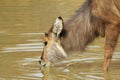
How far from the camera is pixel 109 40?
1083 cm

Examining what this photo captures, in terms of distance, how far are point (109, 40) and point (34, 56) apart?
218 centimetres

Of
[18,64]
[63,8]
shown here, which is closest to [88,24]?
[18,64]

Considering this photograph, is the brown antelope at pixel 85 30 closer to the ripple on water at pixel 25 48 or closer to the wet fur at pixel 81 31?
the wet fur at pixel 81 31

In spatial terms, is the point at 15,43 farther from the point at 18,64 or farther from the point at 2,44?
the point at 18,64

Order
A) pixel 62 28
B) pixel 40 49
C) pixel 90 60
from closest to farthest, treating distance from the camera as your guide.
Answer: pixel 62 28 → pixel 90 60 → pixel 40 49

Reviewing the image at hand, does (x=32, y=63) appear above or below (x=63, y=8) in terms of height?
above

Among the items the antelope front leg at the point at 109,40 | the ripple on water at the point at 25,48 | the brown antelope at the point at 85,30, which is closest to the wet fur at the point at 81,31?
the brown antelope at the point at 85,30

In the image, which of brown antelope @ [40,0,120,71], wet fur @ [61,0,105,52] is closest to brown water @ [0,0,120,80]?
brown antelope @ [40,0,120,71]

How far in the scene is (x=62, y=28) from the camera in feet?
35.8

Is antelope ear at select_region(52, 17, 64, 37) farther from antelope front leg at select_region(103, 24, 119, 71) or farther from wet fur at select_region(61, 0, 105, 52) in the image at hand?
antelope front leg at select_region(103, 24, 119, 71)

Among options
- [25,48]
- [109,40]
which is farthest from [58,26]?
[25,48]

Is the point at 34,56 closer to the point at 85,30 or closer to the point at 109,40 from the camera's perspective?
the point at 85,30

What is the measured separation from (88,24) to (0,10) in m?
9.35

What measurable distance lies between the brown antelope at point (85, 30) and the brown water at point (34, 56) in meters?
0.39
